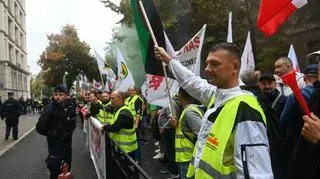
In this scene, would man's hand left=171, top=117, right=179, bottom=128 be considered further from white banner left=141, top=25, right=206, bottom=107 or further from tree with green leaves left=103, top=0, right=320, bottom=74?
tree with green leaves left=103, top=0, right=320, bottom=74

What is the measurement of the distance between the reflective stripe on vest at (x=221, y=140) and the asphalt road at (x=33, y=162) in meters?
7.80

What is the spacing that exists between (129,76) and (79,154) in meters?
3.61

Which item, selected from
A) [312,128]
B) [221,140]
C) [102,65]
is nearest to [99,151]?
[102,65]

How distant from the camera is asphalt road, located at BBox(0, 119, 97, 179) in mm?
11141

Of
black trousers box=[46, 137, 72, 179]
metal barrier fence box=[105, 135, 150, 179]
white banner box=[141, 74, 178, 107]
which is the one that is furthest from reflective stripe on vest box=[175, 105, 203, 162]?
black trousers box=[46, 137, 72, 179]

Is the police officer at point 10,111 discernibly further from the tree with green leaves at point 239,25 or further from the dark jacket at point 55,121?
the dark jacket at point 55,121

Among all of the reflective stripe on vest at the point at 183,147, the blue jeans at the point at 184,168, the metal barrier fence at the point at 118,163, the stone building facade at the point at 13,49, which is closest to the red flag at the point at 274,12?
the metal barrier fence at the point at 118,163

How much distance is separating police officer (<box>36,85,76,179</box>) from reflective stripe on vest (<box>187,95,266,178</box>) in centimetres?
521

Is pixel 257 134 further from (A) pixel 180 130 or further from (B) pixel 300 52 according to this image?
(B) pixel 300 52

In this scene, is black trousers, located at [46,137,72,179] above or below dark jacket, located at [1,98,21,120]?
below

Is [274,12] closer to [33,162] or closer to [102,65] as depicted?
[33,162]

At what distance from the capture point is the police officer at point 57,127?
7.84m

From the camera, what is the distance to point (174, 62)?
4094mm

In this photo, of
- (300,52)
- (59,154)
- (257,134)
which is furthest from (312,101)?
(300,52)
